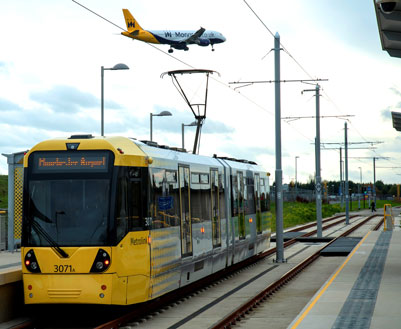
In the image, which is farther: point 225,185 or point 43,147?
point 225,185

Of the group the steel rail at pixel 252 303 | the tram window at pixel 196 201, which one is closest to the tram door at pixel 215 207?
the tram window at pixel 196 201

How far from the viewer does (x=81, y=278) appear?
12.8 metres

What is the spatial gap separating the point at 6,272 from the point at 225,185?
791 centimetres

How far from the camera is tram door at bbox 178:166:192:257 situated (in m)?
16.0

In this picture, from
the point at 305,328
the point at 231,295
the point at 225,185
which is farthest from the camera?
the point at 225,185

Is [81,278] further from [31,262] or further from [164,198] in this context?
[164,198]

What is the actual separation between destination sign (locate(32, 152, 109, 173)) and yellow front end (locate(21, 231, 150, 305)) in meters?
1.30

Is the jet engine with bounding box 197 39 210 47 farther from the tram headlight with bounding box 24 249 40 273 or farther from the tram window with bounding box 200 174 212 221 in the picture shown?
the tram headlight with bounding box 24 249 40 273

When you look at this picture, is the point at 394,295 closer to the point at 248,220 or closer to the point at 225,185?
the point at 225,185

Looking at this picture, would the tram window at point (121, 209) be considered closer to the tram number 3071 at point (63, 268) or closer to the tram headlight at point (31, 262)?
the tram number 3071 at point (63, 268)

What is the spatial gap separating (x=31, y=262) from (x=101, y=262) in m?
1.23

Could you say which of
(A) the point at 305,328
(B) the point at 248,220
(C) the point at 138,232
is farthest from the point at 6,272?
(B) the point at 248,220

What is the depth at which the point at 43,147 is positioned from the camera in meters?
13.6

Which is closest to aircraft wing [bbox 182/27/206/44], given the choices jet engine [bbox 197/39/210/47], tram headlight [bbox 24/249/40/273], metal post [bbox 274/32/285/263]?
jet engine [bbox 197/39/210/47]
